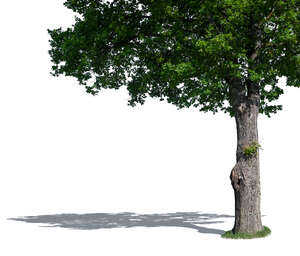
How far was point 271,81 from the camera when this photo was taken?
25.1 m

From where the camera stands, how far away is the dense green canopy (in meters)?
20.6

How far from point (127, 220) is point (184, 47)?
1103cm

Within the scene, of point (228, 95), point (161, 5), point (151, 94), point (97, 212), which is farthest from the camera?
point (97, 212)

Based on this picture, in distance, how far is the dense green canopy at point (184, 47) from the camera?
20578 mm

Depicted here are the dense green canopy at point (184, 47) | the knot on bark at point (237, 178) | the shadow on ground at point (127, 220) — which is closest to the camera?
the dense green canopy at point (184, 47)

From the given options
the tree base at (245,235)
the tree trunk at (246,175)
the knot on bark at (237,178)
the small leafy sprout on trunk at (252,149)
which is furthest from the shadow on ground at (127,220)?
the small leafy sprout on trunk at (252,149)

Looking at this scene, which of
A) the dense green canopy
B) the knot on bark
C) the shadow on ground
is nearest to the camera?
the dense green canopy

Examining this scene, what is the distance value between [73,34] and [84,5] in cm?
154

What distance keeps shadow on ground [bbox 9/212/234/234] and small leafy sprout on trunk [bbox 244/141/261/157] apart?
13.7 ft

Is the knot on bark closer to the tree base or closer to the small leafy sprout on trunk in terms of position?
the small leafy sprout on trunk

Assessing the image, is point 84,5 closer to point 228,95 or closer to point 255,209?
point 228,95

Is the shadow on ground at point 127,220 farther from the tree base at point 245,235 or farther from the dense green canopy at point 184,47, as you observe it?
the dense green canopy at point 184,47

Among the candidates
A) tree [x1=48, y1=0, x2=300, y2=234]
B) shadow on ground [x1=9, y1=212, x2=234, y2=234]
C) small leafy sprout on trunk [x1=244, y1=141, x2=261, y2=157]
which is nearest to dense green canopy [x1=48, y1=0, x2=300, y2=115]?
tree [x1=48, y1=0, x2=300, y2=234]

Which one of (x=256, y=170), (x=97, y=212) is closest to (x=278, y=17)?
(x=256, y=170)
